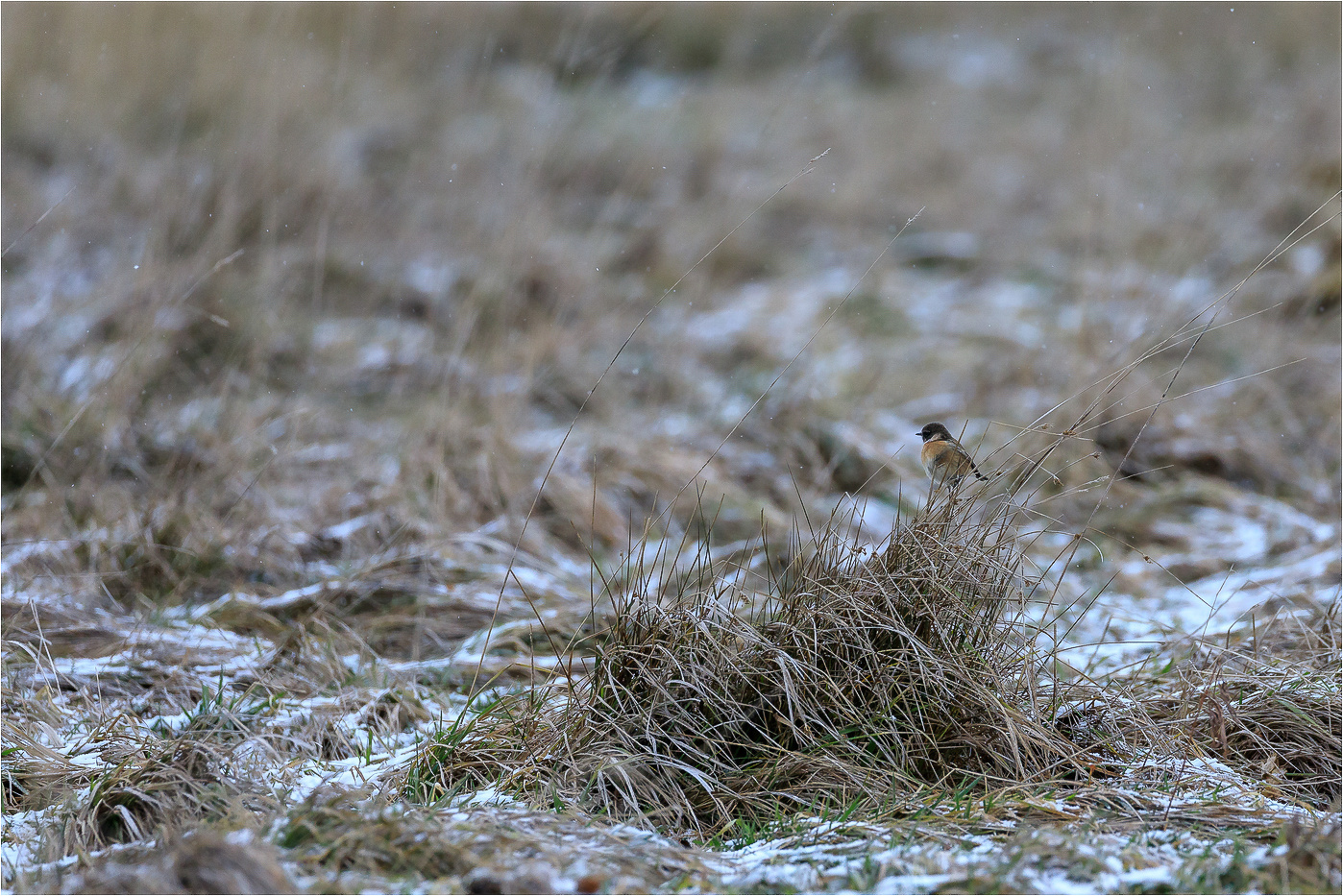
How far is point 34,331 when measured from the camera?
157 inches

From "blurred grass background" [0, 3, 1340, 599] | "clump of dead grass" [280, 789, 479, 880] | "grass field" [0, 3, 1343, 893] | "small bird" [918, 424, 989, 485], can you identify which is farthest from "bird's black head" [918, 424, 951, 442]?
"clump of dead grass" [280, 789, 479, 880]

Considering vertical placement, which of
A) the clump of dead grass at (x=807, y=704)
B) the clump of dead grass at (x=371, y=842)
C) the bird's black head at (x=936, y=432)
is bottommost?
the clump of dead grass at (x=371, y=842)

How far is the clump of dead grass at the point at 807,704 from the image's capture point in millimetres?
1931

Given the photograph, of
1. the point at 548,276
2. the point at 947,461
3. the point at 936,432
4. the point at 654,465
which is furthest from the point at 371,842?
the point at 548,276

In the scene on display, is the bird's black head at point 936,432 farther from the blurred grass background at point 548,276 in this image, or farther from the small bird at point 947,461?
the blurred grass background at point 548,276

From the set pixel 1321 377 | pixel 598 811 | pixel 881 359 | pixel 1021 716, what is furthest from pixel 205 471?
pixel 1321 377

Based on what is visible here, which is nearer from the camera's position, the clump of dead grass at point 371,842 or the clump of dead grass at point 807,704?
the clump of dead grass at point 371,842

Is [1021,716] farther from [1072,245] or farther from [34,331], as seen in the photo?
[1072,245]

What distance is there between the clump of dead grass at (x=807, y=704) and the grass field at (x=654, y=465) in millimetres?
12

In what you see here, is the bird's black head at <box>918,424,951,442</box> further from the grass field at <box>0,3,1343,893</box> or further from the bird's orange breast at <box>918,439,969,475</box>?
the grass field at <box>0,3,1343,893</box>

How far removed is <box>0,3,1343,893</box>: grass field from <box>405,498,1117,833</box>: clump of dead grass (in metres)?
0.01

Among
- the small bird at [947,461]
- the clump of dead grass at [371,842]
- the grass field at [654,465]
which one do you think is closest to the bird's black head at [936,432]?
the small bird at [947,461]

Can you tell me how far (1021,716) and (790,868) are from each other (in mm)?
574

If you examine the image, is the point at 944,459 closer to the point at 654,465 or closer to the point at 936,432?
the point at 936,432
